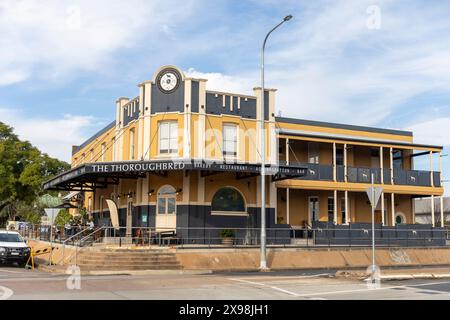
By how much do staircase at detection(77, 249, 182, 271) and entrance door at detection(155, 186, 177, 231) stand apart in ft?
14.3

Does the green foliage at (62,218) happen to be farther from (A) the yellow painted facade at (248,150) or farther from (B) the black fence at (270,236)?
(B) the black fence at (270,236)

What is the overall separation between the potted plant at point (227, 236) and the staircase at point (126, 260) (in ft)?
11.6

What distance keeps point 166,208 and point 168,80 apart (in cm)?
648

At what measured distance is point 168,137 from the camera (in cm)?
2764

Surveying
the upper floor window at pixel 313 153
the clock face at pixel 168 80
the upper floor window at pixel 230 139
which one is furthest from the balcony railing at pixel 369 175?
the clock face at pixel 168 80

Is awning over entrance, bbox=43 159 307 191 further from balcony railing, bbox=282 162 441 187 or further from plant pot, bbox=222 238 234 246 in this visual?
balcony railing, bbox=282 162 441 187

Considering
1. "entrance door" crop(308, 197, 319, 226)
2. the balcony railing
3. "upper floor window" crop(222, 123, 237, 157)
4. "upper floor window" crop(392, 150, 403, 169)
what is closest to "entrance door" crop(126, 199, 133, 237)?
"upper floor window" crop(222, 123, 237, 157)

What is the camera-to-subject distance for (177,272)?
2108 cm

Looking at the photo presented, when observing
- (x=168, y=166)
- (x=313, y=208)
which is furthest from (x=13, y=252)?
(x=313, y=208)

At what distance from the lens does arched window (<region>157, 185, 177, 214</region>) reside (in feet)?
88.8

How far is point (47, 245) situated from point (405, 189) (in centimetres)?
2122

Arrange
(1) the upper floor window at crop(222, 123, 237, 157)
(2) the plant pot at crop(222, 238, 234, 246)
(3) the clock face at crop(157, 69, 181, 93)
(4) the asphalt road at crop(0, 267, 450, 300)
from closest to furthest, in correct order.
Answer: (4) the asphalt road at crop(0, 267, 450, 300)
(2) the plant pot at crop(222, 238, 234, 246)
(3) the clock face at crop(157, 69, 181, 93)
(1) the upper floor window at crop(222, 123, 237, 157)
